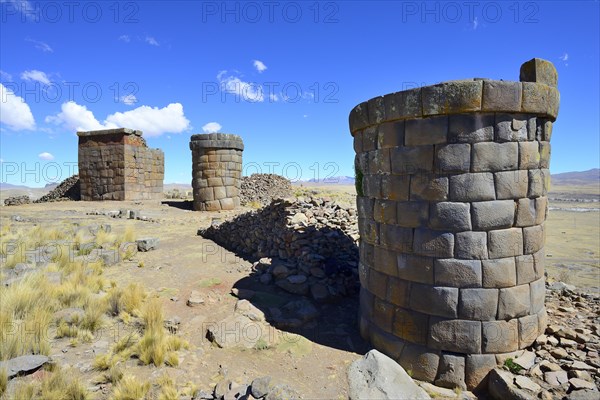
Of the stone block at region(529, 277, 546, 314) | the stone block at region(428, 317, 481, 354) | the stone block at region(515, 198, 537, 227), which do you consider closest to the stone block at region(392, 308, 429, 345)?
the stone block at region(428, 317, 481, 354)

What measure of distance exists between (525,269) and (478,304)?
32.8 inches

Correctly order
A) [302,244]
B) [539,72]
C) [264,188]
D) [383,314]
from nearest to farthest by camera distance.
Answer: [539,72] → [383,314] → [302,244] → [264,188]

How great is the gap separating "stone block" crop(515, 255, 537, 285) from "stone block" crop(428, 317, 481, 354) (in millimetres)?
844

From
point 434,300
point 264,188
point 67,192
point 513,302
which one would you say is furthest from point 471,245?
point 67,192

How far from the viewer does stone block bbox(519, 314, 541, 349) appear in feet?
14.7

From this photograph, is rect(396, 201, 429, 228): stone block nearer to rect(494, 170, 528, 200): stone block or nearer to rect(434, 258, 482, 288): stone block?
rect(434, 258, 482, 288): stone block

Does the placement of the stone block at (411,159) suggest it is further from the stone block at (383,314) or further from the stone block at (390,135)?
the stone block at (383,314)

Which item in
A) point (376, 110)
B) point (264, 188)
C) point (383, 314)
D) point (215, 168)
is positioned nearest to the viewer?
point (376, 110)

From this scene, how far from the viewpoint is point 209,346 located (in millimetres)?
5125

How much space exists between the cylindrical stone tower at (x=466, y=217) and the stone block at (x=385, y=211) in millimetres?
21

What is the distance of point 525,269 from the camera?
445 cm

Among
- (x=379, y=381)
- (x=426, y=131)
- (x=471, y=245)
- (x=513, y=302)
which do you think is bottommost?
(x=379, y=381)

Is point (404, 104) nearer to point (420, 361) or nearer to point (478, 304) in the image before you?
point (478, 304)

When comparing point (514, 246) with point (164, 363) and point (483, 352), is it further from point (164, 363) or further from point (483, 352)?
point (164, 363)
